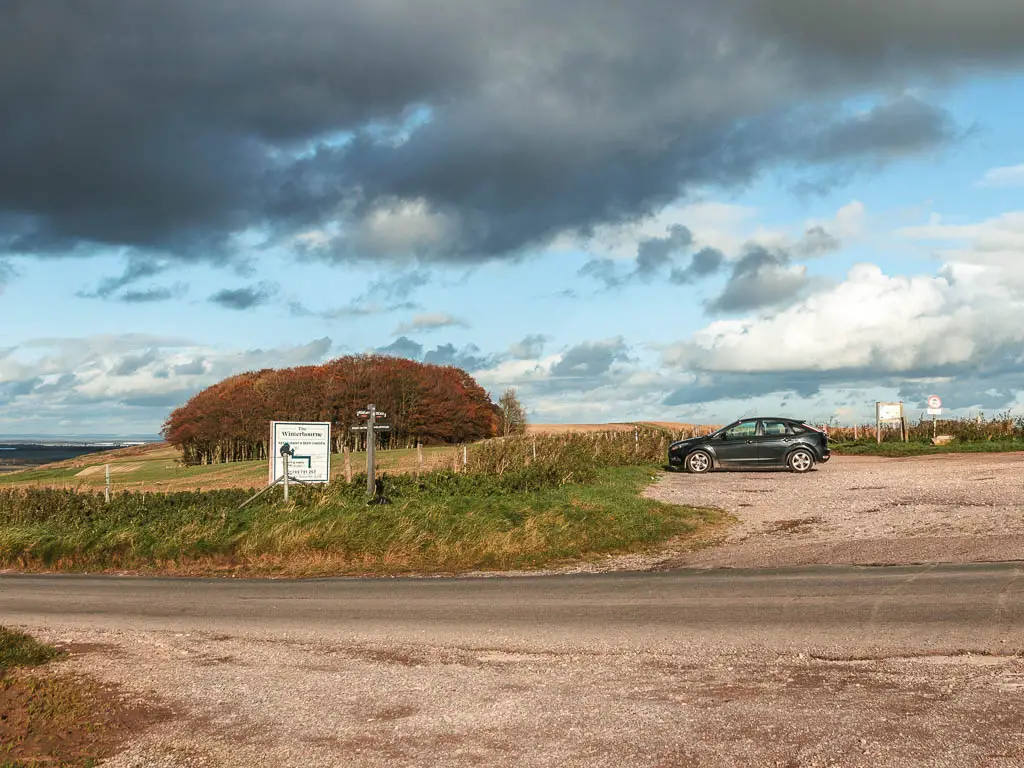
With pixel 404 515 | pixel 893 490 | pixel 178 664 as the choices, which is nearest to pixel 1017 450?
pixel 893 490

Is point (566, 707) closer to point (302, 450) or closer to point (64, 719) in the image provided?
point (64, 719)

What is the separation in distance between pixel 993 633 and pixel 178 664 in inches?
297

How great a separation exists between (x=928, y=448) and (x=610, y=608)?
32.9 metres

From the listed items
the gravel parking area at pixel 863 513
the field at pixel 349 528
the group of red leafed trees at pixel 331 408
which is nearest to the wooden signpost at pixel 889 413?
the gravel parking area at pixel 863 513

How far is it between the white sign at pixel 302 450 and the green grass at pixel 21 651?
43.3 feet

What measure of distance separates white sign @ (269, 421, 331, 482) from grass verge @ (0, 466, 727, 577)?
58.9 inches

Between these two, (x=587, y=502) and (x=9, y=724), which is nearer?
(x=9, y=724)

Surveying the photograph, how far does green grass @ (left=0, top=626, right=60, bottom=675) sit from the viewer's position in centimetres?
839

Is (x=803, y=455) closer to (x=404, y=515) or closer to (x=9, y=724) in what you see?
(x=404, y=515)

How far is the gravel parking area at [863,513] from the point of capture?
14148mm

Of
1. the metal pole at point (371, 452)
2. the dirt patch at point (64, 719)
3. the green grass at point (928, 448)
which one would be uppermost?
the metal pole at point (371, 452)

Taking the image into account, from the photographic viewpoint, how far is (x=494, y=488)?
2203cm

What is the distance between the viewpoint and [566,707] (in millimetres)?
6723

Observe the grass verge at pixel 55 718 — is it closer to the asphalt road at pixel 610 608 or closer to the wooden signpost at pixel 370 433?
the asphalt road at pixel 610 608
